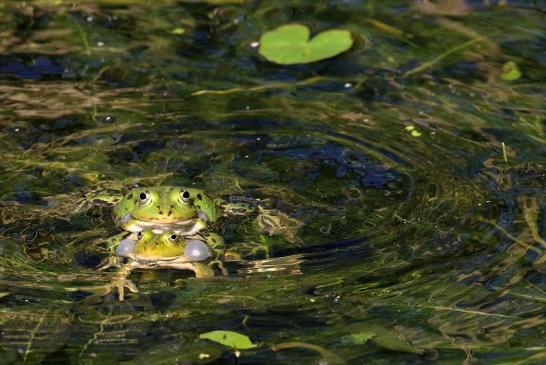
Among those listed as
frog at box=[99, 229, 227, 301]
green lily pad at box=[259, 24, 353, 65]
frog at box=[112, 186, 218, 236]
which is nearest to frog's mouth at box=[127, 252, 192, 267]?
frog at box=[99, 229, 227, 301]

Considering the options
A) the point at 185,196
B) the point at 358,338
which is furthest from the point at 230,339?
the point at 185,196

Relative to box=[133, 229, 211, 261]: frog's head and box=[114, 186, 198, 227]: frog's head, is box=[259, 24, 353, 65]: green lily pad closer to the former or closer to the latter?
box=[114, 186, 198, 227]: frog's head

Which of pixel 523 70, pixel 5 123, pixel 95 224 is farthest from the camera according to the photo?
pixel 523 70

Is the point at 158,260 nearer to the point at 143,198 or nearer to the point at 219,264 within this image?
the point at 219,264

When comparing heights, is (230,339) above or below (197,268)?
above

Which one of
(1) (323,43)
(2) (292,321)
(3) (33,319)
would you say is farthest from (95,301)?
(1) (323,43)

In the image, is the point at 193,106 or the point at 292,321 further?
the point at 193,106

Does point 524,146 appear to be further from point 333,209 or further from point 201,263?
point 201,263

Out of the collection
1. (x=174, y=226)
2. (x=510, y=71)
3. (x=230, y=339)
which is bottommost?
(x=510, y=71)
